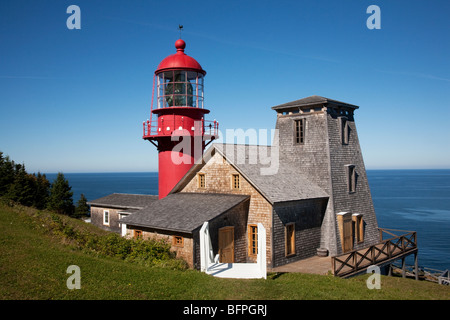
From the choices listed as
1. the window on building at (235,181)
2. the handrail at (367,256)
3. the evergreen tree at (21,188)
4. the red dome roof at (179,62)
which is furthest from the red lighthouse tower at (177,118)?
the evergreen tree at (21,188)

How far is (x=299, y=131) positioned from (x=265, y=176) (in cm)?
421

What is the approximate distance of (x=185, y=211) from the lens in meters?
18.3

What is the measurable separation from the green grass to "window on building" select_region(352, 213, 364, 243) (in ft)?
20.2

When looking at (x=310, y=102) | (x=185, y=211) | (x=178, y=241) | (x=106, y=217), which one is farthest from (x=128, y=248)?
(x=106, y=217)

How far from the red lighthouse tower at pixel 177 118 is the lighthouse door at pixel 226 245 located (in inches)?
279

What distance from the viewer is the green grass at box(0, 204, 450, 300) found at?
34.7ft

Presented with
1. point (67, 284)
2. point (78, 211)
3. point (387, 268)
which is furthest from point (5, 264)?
point (78, 211)

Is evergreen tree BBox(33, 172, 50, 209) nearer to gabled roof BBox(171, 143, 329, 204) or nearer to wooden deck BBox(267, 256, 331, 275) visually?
gabled roof BBox(171, 143, 329, 204)

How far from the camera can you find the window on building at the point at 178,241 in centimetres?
1684

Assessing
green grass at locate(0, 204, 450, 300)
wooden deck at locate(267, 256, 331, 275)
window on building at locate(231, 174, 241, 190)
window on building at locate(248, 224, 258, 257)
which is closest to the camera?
green grass at locate(0, 204, 450, 300)

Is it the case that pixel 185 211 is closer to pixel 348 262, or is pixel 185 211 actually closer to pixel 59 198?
pixel 348 262

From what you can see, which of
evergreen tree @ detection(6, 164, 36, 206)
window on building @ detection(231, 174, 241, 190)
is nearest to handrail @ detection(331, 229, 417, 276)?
window on building @ detection(231, 174, 241, 190)
